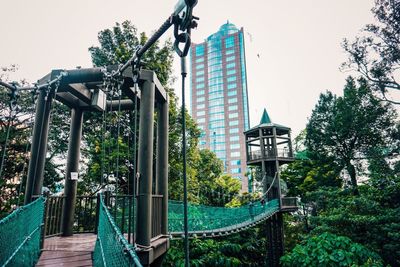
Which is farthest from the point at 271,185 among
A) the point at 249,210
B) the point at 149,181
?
the point at 149,181

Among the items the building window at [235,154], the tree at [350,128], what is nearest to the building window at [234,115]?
the building window at [235,154]

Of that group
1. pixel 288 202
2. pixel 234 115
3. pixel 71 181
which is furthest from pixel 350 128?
pixel 234 115

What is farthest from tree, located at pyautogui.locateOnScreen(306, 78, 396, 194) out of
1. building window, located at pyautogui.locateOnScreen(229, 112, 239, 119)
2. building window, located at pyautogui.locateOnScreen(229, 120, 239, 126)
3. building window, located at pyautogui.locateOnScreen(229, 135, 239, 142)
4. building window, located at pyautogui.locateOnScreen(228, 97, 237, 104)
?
building window, located at pyautogui.locateOnScreen(228, 97, 237, 104)

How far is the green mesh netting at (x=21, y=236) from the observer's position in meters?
2.02

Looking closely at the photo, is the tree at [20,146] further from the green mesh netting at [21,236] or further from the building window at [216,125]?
the building window at [216,125]

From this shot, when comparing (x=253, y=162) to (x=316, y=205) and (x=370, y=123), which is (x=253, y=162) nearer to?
(x=316, y=205)

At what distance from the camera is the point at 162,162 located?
4.36 metres

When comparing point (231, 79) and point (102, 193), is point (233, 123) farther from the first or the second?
point (102, 193)

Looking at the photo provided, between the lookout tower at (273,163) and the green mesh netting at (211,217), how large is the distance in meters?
2.54

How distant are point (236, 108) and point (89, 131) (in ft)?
185

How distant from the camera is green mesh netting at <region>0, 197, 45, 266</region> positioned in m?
2.02

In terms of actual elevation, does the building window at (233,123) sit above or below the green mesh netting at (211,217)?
above

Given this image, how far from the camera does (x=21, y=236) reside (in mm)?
2424

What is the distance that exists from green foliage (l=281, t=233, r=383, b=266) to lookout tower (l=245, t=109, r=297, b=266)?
2.97m
